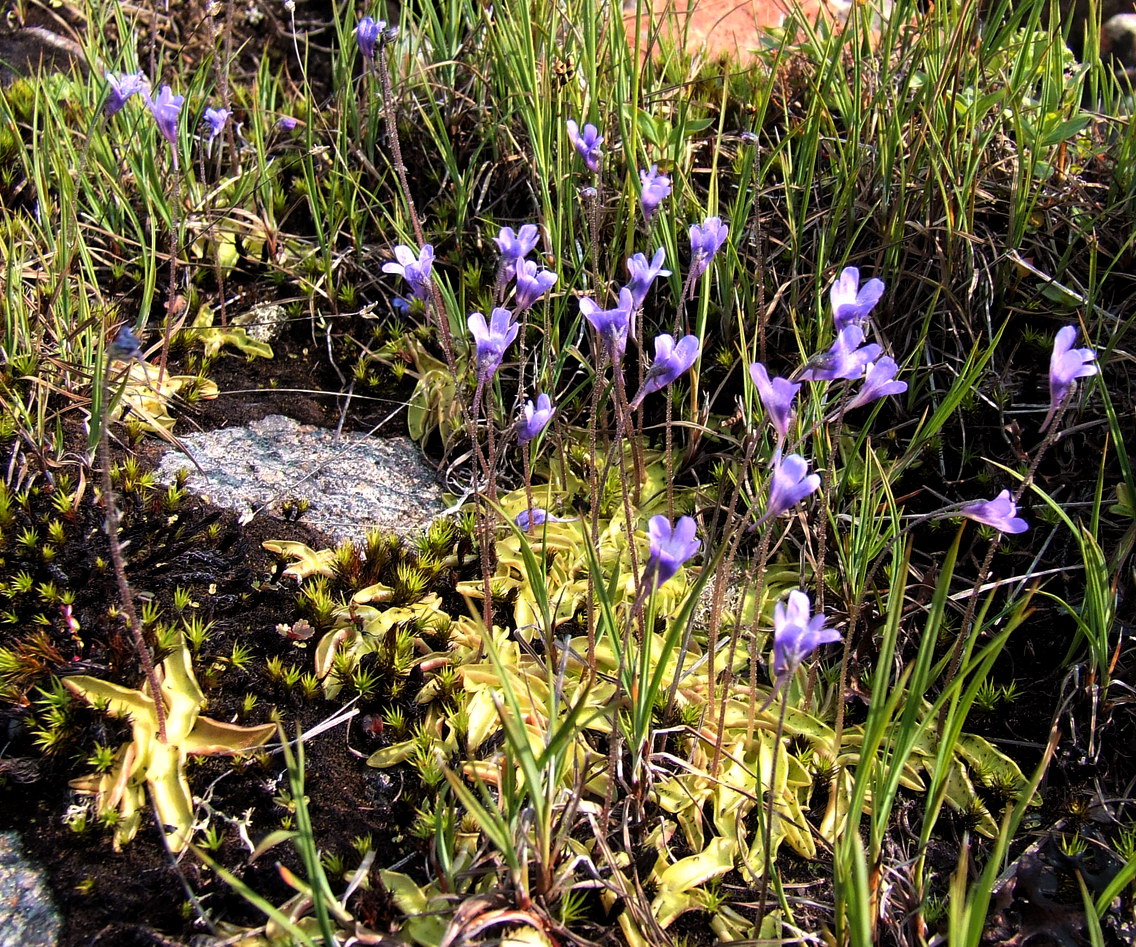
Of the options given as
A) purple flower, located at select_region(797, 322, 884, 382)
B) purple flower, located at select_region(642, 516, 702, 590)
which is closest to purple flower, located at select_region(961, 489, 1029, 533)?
purple flower, located at select_region(797, 322, 884, 382)

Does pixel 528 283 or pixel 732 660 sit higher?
pixel 528 283

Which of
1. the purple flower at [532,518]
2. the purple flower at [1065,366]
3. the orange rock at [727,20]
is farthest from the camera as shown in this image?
the orange rock at [727,20]

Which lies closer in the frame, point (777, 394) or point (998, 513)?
point (777, 394)

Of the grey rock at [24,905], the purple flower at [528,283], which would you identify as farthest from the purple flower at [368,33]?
the grey rock at [24,905]

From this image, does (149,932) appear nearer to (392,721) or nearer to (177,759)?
(177,759)

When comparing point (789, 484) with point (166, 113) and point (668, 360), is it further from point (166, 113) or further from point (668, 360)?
point (166, 113)

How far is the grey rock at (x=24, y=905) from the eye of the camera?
1959mm

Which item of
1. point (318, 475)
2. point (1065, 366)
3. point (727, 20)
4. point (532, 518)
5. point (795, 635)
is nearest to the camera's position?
point (795, 635)

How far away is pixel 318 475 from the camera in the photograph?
3066mm

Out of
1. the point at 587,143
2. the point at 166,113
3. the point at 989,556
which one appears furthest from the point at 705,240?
the point at 166,113

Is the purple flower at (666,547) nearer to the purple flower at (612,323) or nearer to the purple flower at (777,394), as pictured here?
the purple flower at (777,394)

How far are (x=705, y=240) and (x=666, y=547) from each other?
2.94 feet

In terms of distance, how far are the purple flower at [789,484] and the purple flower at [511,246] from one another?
34.8 inches

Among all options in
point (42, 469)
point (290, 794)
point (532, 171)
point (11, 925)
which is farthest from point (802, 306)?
point (11, 925)
